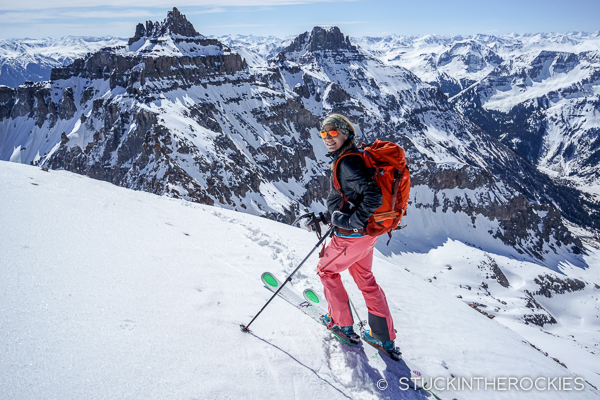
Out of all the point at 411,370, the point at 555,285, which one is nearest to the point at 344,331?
the point at 411,370

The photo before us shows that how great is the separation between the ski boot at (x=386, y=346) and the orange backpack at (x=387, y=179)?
Answer: 74.4 inches

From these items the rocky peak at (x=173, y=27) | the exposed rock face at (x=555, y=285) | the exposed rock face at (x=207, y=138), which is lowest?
the exposed rock face at (x=555, y=285)

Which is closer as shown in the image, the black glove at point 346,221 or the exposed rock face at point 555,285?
the black glove at point 346,221

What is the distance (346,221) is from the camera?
4.60m

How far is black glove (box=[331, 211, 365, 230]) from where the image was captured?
4.46m

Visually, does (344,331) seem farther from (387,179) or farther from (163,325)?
(163,325)

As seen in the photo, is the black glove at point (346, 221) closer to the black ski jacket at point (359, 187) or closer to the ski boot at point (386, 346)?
the black ski jacket at point (359, 187)

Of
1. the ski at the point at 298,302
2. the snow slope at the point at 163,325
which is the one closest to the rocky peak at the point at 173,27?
the snow slope at the point at 163,325

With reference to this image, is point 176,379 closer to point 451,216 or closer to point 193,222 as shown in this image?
point 193,222

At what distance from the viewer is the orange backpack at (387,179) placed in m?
4.56

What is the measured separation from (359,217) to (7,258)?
197 inches

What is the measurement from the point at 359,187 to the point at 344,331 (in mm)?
2428

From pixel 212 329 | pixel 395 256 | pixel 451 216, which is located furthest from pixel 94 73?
pixel 212 329

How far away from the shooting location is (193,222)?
10.1m
